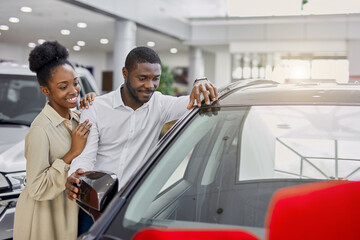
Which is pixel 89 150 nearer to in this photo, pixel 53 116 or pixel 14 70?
pixel 53 116

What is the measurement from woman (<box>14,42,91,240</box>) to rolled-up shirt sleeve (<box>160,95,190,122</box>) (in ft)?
1.47

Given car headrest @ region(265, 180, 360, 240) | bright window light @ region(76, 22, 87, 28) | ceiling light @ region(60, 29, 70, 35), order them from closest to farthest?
car headrest @ region(265, 180, 360, 240) → bright window light @ region(76, 22, 87, 28) → ceiling light @ region(60, 29, 70, 35)

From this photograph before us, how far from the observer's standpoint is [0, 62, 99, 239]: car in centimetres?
321

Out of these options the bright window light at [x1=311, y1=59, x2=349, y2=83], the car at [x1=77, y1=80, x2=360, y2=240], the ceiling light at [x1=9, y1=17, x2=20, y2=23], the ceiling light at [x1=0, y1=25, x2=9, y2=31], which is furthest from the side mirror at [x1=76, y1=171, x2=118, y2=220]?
the bright window light at [x1=311, y1=59, x2=349, y2=83]

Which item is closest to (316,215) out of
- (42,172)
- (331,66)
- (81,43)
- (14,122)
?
(42,172)

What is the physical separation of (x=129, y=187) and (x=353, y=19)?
20090 millimetres

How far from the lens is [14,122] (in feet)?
14.2

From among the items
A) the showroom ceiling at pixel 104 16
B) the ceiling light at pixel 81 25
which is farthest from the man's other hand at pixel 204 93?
Answer: the ceiling light at pixel 81 25

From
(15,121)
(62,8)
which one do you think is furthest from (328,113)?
(62,8)

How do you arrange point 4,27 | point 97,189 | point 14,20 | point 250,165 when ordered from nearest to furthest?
1. point 97,189
2. point 250,165
3. point 14,20
4. point 4,27

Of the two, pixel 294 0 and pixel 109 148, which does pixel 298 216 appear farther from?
pixel 294 0

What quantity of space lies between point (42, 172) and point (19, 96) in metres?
2.82

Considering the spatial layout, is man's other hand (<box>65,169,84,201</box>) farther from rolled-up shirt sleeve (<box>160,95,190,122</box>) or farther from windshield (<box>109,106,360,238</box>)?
rolled-up shirt sleeve (<box>160,95,190,122</box>)

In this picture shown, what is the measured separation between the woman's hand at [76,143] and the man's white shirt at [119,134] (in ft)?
0.15
